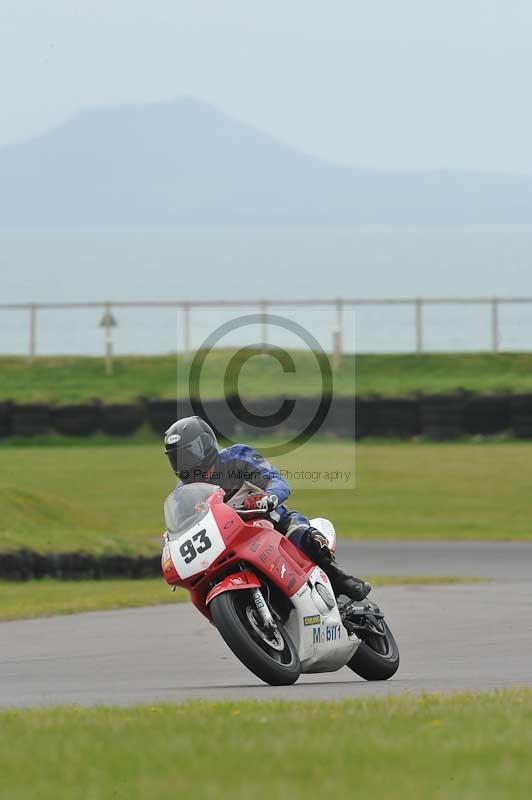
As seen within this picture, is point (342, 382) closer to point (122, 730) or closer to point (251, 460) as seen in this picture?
point (251, 460)

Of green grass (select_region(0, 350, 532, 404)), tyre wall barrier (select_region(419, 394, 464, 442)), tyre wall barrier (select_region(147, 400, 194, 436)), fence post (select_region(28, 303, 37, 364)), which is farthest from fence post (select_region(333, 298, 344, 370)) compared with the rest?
fence post (select_region(28, 303, 37, 364))

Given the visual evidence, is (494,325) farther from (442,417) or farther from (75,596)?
(75,596)

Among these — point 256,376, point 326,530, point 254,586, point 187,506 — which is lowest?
point 254,586

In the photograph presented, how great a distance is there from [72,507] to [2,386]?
21111mm

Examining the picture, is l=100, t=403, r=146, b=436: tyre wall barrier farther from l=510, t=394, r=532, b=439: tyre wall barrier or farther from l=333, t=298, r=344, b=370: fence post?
l=510, t=394, r=532, b=439: tyre wall barrier

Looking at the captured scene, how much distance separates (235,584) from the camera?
916cm

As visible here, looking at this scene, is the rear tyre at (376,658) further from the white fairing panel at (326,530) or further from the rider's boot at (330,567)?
the white fairing panel at (326,530)

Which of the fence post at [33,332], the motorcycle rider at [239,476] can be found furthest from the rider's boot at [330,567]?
the fence post at [33,332]

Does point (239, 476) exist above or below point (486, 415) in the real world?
above

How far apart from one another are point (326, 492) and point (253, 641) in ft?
72.3

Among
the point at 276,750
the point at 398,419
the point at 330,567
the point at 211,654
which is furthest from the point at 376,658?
the point at 398,419

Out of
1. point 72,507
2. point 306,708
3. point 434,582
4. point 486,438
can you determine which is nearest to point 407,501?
point 486,438

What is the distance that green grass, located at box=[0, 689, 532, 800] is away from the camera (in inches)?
230

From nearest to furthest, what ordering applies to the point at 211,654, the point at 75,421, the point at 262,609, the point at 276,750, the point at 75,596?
the point at 276,750 → the point at 262,609 → the point at 211,654 → the point at 75,596 → the point at 75,421
